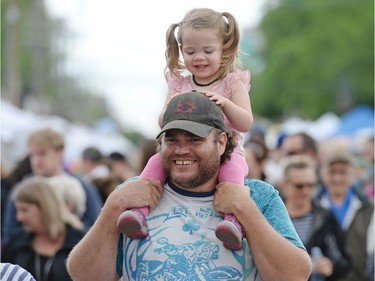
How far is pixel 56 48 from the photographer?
231ft

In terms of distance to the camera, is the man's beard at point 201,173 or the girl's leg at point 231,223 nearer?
the girl's leg at point 231,223

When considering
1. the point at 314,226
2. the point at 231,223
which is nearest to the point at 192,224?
the point at 231,223


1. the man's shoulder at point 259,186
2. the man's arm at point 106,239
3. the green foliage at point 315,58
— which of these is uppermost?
the man's shoulder at point 259,186

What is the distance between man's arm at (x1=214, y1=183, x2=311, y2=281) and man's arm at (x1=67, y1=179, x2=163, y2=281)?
0.34 metres

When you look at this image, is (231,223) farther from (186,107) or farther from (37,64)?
(37,64)

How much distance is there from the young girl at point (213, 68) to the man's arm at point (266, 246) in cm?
25

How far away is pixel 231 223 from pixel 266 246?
0.18 metres

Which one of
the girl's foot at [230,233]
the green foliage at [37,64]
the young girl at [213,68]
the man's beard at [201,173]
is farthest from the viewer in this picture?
the green foliage at [37,64]

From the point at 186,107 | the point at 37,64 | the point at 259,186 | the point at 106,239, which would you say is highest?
the point at 186,107

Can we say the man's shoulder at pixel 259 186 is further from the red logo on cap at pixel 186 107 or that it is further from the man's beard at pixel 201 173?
the red logo on cap at pixel 186 107

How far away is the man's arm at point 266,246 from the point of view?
4.61m

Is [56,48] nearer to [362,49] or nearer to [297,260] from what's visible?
[362,49]

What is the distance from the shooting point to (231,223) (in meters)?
4.59

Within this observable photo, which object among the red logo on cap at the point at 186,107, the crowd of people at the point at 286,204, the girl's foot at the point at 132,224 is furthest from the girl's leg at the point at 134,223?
the crowd of people at the point at 286,204
